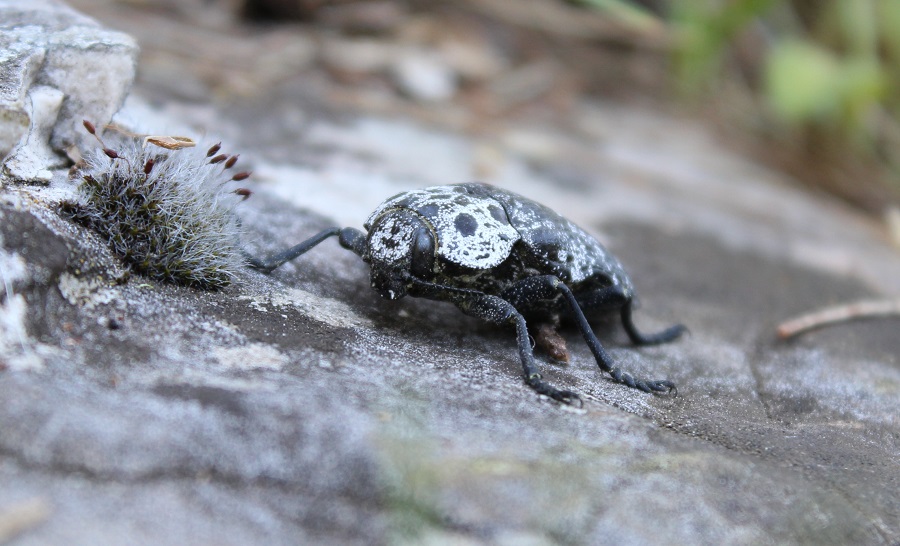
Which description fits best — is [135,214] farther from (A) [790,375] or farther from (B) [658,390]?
(A) [790,375]

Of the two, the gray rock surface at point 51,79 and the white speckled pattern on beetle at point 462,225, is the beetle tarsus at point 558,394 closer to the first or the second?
the white speckled pattern on beetle at point 462,225

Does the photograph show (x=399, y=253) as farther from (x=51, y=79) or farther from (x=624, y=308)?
(x=51, y=79)

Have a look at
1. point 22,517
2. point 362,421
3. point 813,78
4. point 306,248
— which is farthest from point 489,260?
point 813,78

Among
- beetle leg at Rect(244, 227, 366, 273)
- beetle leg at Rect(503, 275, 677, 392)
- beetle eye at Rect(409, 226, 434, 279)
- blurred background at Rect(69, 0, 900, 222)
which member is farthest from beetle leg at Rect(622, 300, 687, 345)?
blurred background at Rect(69, 0, 900, 222)

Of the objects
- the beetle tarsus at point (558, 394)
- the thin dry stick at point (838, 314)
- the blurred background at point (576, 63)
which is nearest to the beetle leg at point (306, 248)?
the beetle tarsus at point (558, 394)

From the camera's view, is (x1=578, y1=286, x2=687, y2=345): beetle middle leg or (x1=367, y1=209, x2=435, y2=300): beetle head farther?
(x1=578, y1=286, x2=687, y2=345): beetle middle leg

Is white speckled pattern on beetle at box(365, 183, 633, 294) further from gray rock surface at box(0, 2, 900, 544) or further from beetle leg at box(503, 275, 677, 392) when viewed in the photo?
gray rock surface at box(0, 2, 900, 544)
